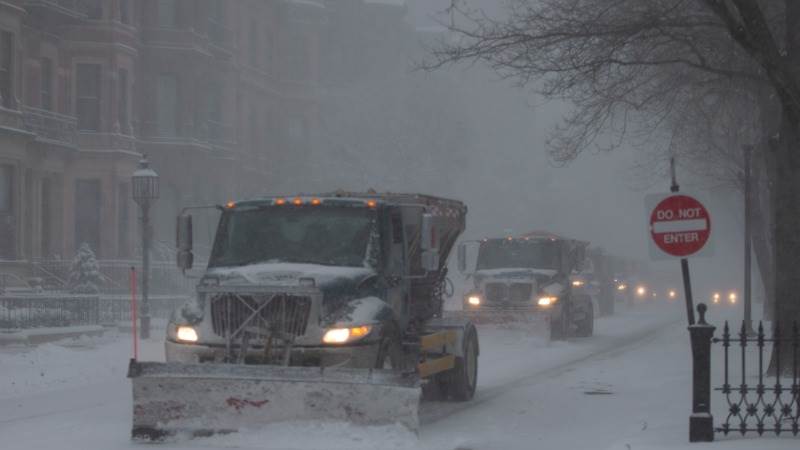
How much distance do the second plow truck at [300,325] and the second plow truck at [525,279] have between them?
14.2 meters

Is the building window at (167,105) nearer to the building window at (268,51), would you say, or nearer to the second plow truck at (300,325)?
the building window at (268,51)

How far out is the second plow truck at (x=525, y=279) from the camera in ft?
99.5

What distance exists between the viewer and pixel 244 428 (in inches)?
475

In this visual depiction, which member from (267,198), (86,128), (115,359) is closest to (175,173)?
(86,128)

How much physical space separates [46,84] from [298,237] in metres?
31.1

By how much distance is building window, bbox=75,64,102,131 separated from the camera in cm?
4553

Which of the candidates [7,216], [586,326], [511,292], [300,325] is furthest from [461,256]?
[7,216]

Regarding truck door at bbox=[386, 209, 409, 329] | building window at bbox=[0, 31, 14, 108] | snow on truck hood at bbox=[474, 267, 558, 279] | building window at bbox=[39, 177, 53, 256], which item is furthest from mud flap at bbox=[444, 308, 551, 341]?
building window at bbox=[39, 177, 53, 256]


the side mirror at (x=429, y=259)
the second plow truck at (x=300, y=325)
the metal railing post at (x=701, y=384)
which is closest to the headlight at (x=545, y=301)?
the second plow truck at (x=300, y=325)

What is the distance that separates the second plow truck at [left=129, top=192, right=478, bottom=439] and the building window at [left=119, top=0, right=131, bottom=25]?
33.2 metres

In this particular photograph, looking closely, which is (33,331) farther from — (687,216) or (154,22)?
(154,22)

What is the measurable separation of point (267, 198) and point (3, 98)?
2563 cm

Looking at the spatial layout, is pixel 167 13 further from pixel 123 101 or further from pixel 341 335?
pixel 341 335

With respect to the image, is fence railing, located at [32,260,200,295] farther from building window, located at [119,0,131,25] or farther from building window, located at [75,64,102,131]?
building window, located at [119,0,131,25]
